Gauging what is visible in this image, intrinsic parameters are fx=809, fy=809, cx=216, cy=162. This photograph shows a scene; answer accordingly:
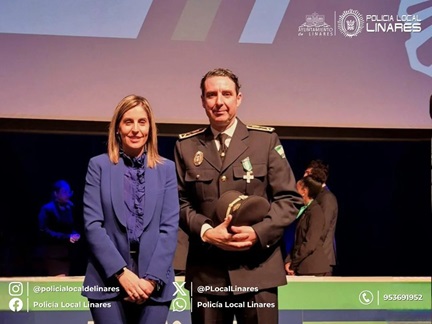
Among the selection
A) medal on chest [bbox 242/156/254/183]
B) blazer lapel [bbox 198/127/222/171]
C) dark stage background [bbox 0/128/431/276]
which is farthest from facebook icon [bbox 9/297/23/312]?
medal on chest [bbox 242/156/254/183]

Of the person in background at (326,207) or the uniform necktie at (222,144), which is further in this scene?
the person in background at (326,207)

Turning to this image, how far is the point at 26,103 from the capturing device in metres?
4.29

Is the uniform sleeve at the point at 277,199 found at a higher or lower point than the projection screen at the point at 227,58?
lower

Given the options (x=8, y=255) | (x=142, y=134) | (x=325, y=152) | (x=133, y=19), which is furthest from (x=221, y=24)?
(x=8, y=255)

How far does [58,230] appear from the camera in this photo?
4.21m

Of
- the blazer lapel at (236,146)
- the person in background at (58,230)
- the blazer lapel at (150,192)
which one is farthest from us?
the person in background at (58,230)

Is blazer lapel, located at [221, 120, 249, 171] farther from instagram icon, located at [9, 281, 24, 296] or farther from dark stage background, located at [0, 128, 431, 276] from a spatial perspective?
instagram icon, located at [9, 281, 24, 296]

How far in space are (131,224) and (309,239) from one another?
1245 millimetres

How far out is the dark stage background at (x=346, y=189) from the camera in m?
4.25

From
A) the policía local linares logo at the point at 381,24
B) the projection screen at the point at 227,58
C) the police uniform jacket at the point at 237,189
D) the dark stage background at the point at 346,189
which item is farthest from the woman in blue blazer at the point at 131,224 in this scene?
the policía local linares logo at the point at 381,24

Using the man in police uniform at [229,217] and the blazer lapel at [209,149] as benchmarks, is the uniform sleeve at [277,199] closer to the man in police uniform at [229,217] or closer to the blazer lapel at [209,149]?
the man in police uniform at [229,217]

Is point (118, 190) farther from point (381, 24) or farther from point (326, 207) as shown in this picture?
point (381, 24)

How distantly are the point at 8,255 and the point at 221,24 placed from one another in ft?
5.51

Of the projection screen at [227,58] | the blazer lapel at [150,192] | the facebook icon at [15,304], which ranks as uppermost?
the projection screen at [227,58]
